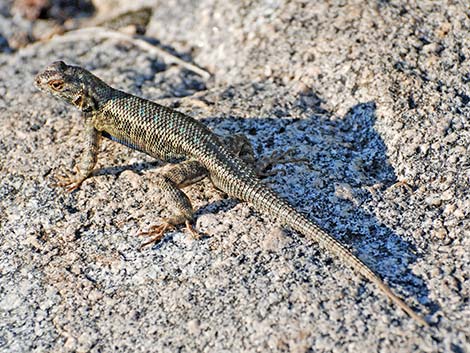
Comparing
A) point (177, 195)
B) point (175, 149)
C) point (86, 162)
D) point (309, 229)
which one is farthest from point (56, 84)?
point (309, 229)

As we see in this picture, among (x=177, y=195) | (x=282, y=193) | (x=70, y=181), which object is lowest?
(x=70, y=181)

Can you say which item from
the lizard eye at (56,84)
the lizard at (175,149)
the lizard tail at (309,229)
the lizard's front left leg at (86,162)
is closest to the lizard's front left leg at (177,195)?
the lizard at (175,149)

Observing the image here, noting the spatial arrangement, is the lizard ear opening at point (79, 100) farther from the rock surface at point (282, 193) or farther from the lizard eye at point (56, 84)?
the rock surface at point (282, 193)

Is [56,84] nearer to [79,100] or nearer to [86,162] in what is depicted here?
[79,100]

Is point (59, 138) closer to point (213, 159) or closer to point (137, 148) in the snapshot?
point (137, 148)

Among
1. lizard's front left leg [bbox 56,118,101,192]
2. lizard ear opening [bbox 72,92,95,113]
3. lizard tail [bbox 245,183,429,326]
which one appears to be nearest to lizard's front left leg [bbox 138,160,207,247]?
lizard tail [bbox 245,183,429,326]

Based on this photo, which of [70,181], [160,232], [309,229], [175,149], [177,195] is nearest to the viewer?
[309,229]
